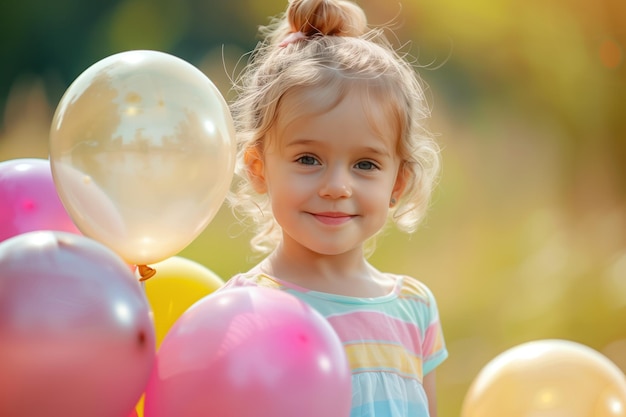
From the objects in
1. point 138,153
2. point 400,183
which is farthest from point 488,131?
point 138,153

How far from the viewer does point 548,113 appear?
15.7 feet

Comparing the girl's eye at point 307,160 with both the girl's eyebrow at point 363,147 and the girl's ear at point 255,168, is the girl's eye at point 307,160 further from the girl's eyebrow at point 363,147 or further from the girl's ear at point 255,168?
the girl's ear at point 255,168

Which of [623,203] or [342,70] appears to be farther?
[623,203]

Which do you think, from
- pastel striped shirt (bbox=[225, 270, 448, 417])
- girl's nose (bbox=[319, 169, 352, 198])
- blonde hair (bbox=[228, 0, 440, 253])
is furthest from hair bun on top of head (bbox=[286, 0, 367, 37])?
pastel striped shirt (bbox=[225, 270, 448, 417])

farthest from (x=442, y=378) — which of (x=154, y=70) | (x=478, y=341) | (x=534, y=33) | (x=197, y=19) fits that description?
(x=154, y=70)

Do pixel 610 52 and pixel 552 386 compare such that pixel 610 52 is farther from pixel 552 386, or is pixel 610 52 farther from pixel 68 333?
pixel 68 333

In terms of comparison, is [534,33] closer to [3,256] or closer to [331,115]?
[331,115]

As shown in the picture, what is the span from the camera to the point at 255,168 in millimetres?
2068

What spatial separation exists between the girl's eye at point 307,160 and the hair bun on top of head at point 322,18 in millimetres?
334

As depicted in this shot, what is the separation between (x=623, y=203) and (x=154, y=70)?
11.9 ft

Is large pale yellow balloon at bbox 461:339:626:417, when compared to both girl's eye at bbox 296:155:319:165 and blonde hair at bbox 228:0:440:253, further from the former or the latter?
girl's eye at bbox 296:155:319:165

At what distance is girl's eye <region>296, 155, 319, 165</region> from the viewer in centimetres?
191

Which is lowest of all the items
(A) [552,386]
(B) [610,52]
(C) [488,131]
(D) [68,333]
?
(C) [488,131]

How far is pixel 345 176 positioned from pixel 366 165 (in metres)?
0.09
